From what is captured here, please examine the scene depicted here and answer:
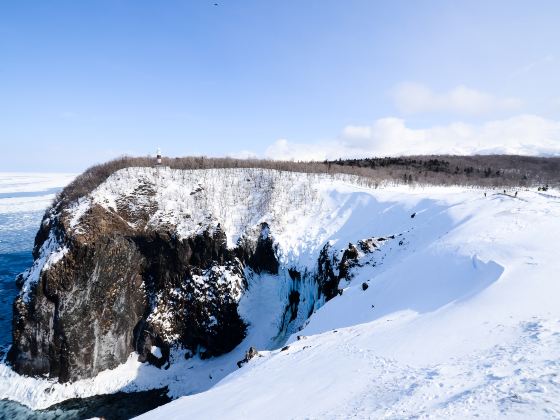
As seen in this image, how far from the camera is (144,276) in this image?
28922 millimetres

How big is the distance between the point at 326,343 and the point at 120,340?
68.0ft

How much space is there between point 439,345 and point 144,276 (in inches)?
1011

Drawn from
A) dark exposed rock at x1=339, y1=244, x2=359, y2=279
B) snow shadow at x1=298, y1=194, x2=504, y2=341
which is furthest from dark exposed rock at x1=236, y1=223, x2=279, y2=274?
dark exposed rock at x1=339, y1=244, x2=359, y2=279

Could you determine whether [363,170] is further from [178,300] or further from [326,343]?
[326,343]

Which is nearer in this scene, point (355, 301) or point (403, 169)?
point (355, 301)

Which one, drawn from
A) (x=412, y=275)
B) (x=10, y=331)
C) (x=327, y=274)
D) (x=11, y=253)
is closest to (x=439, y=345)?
(x=412, y=275)

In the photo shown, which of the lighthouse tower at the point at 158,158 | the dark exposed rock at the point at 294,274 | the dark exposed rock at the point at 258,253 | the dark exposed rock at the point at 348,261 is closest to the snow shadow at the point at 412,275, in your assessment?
the dark exposed rock at the point at 348,261

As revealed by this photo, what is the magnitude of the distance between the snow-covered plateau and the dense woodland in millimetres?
3057

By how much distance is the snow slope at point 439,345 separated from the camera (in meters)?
7.05

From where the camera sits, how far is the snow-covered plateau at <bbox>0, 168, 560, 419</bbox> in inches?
311

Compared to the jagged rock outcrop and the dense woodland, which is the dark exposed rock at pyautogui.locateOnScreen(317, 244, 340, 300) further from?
the dense woodland

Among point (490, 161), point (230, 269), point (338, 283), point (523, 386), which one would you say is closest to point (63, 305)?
point (230, 269)

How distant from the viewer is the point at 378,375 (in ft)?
29.7

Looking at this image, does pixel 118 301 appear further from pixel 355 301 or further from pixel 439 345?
pixel 439 345
